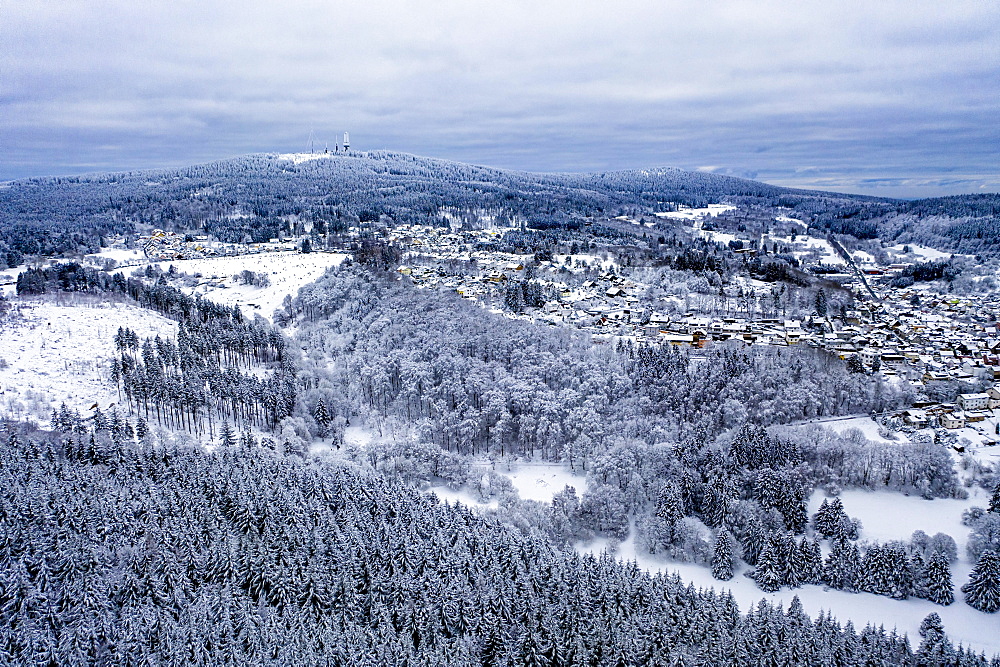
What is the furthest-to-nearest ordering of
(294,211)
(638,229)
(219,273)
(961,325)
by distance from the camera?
(294,211), (638,229), (219,273), (961,325)

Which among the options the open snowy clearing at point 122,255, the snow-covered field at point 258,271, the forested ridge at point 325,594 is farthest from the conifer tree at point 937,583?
the open snowy clearing at point 122,255

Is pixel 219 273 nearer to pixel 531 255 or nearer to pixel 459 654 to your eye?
pixel 531 255

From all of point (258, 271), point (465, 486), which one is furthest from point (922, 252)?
point (258, 271)

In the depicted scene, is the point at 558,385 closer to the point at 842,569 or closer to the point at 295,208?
the point at 842,569

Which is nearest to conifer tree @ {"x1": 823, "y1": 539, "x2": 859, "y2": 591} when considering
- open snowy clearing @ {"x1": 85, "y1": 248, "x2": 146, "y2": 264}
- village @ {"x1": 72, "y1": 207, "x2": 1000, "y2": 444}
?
village @ {"x1": 72, "y1": 207, "x2": 1000, "y2": 444}

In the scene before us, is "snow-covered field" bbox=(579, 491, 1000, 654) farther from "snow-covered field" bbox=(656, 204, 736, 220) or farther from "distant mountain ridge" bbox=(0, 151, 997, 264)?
"snow-covered field" bbox=(656, 204, 736, 220)

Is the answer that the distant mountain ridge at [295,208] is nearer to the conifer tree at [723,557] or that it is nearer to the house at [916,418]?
the house at [916,418]

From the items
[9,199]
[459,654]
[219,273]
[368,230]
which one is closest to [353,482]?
[459,654]
